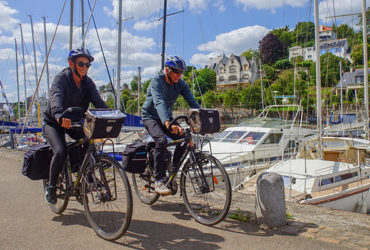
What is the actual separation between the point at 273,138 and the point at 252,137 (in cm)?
94

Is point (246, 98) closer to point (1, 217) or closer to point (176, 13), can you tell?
point (176, 13)

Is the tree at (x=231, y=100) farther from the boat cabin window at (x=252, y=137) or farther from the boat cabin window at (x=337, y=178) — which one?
the boat cabin window at (x=337, y=178)

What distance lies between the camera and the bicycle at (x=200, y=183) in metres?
3.99

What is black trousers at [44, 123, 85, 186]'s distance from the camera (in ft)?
13.5

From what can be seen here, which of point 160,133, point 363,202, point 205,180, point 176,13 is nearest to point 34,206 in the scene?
point 160,133

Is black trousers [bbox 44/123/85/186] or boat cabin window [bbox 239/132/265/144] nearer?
black trousers [bbox 44/123/85/186]

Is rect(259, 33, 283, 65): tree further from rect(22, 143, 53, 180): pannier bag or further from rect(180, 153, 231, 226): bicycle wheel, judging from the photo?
rect(22, 143, 53, 180): pannier bag

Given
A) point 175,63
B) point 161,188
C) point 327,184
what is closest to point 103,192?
point 161,188

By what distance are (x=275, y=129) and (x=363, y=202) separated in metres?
5.66

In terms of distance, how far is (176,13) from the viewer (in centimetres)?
2333

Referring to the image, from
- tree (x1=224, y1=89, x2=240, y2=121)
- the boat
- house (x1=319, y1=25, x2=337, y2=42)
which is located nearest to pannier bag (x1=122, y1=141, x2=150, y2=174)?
the boat

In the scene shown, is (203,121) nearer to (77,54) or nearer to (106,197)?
(106,197)

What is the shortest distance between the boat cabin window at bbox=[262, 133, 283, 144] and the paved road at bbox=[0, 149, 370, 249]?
395 inches

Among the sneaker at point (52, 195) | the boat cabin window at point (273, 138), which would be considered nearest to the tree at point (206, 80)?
the boat cabin window at point (273, 138)
